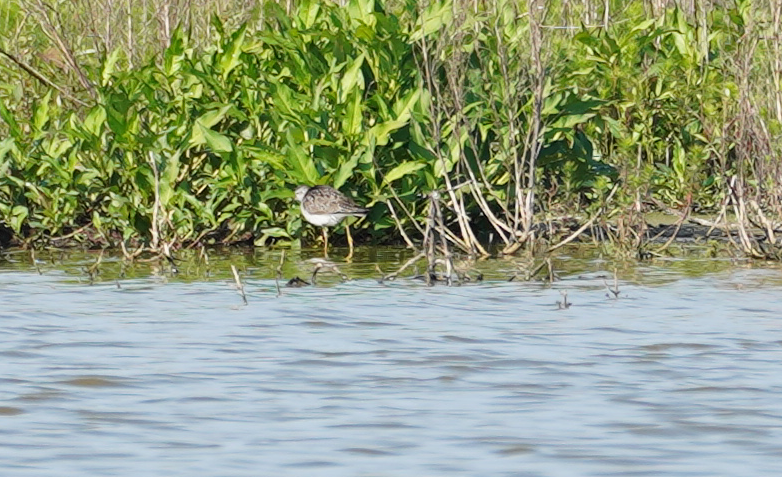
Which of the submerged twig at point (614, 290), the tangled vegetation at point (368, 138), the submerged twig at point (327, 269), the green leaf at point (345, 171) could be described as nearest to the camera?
the submerged twig at point (614, 290)

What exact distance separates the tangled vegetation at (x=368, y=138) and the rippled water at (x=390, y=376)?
→ 1.06 m

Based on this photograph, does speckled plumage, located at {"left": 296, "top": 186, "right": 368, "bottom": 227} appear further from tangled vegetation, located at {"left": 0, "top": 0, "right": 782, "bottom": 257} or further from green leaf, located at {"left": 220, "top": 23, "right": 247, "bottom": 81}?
green leaf, located at {"left": 220, "top": 23, "right": 247, "bottom": 81}

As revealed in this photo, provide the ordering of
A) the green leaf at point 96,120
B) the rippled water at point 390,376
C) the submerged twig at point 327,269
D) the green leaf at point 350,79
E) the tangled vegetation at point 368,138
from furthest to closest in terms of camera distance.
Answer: the green leaf at point 96,120 → the green leaf at point 350,79 → the tangled vegetation at point 368,138 → the submerged twig at point 327,269 → the rippled water at point 390,376

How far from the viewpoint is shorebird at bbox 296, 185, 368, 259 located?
10.4 metres

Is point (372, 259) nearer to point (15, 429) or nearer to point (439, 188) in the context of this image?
point (439, 188)

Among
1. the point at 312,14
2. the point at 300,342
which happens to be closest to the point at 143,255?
the point at 312,14

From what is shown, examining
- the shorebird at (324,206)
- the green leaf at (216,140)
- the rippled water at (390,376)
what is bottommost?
the rippled water at (390,376)

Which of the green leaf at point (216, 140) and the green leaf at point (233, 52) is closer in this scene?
the green leaf at point (216, 140)

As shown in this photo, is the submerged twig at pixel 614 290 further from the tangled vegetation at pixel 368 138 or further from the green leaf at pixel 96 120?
the green leaf at pixel 96 120

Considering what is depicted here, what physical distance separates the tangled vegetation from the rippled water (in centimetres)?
106

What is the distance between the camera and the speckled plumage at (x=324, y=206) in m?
10.4

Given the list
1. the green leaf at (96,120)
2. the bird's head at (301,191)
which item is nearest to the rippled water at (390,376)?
the bird's head at (301,191)

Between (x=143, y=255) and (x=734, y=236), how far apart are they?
4.16 meters

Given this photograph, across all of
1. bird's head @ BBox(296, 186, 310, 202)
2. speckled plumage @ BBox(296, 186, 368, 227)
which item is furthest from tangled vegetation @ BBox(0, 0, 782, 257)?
speckled plumage @ BBox(296, 186, 368, 227)
